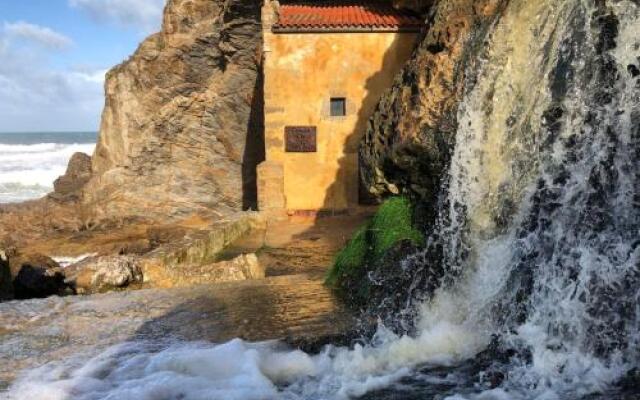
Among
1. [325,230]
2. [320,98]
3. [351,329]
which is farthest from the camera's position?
[320,98]

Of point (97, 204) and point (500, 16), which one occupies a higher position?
point (500, 16)

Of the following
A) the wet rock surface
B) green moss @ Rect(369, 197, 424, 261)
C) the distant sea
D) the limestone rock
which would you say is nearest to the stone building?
green moss @ Rect(369, 197, 424, 261)

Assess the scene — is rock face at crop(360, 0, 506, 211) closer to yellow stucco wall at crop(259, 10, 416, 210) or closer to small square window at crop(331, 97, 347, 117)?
yellow stucco wall at crop(259, 10, 416, 210)

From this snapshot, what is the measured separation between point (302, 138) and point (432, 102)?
5.68 meters

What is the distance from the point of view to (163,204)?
19328 millimetres

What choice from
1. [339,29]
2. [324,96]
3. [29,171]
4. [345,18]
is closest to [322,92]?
[324,96]

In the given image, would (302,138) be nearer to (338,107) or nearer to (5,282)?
(338,107)

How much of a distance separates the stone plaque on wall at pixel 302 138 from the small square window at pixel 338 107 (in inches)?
21.4

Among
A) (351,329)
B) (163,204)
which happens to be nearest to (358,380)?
(351,329)

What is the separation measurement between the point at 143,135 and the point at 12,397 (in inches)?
632

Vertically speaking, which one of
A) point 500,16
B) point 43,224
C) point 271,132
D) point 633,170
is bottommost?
point 43,224

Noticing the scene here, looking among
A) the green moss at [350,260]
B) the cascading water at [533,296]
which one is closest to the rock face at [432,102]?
the green moss at [350,260]

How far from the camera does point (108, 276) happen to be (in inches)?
351

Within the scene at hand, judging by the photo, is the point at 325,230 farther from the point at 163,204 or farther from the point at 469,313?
the point at 163,204
